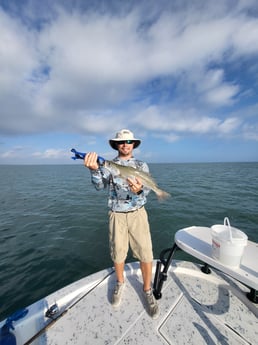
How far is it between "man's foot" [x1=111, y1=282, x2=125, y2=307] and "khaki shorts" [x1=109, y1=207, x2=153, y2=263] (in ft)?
1.45

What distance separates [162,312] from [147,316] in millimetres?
237

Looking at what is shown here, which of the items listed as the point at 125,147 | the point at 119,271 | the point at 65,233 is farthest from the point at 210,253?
the point at 65,233

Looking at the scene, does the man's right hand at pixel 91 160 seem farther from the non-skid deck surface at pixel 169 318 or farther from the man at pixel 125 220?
the non-skid deck surface at pixel 169 318

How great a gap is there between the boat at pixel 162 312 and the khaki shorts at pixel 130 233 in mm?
379

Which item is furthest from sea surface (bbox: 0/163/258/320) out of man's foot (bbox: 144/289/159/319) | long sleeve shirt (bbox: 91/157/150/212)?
long sleeve shirt (bbox: 91/157/150/212)

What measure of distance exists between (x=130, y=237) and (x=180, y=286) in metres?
1.27

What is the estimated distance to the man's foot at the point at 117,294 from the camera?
265 centimetres

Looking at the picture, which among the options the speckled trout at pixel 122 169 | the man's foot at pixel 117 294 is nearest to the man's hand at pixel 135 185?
the speckled trout at pixel 122 169

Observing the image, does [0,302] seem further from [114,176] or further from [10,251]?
[114,176]

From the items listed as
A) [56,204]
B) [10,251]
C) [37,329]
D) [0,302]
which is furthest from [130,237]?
[56,204]

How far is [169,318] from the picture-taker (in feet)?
7.98

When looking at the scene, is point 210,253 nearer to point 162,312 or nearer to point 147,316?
point 162,312

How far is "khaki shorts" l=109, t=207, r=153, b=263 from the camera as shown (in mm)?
2756

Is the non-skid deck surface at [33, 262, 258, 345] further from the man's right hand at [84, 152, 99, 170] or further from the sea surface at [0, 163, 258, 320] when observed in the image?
the sea surface at [0, 163, 258, 320]
